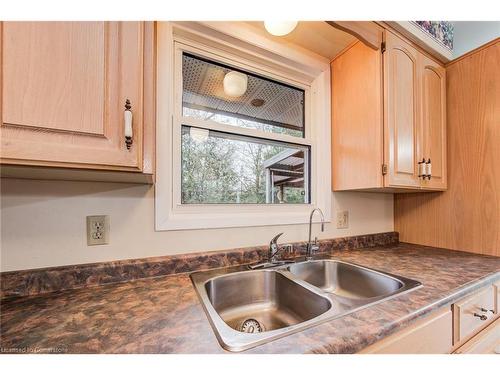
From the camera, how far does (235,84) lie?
128cm

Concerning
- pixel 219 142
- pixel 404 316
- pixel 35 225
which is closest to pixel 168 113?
pixel 219 142

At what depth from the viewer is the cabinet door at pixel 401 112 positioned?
1.16 m

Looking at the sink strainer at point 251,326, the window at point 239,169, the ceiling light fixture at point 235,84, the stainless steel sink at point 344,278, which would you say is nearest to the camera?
the sink strainer at point 251,326

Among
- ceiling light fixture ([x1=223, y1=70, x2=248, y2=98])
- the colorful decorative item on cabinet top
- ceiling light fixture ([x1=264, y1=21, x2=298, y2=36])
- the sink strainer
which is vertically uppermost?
the colorful decorative item on cabinet top

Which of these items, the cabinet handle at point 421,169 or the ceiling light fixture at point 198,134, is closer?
the ceiling light fixture at point 198,134

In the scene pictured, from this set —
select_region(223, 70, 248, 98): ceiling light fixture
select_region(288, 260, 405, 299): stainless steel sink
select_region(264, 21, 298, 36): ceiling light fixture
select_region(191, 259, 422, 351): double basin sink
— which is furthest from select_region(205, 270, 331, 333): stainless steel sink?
select_region(264, 21, 298, 36): ceiling light fixture

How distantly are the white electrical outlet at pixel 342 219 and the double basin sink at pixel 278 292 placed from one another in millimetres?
369

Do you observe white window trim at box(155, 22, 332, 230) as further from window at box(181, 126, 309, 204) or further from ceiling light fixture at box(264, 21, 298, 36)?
ceiling light fixture at box(264, 21, 298, 36)

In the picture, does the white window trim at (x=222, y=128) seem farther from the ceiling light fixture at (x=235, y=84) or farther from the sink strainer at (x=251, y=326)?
the sink strainer at (x=251, y=326)

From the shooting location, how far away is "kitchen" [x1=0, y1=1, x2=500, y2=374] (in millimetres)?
554

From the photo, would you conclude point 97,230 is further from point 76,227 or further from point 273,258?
point 273,258

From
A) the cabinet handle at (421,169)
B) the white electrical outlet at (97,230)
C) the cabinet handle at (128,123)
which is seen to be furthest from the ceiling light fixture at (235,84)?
the cabinet handle at (421,169)

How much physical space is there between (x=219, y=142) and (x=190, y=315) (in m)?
0.85
